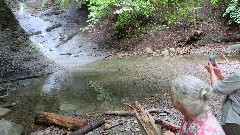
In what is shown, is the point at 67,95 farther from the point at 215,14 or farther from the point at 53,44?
the point at 215,14

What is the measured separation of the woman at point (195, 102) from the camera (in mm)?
2307

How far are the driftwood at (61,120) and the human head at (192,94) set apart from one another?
4148 mm

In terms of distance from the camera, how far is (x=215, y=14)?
49.6 feet

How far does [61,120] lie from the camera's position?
6398 millimetres

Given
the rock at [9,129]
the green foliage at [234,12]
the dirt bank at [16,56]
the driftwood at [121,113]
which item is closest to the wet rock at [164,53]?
the green foliage at [234,12]

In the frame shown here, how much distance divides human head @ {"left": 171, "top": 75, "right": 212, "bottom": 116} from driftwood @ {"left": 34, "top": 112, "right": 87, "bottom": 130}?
4148 millimetres

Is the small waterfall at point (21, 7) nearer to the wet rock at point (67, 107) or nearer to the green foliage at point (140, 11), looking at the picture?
the green foliage at point (140, 11)

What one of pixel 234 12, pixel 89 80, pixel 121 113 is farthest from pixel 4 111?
pixel 234 12

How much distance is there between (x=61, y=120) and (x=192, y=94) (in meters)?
4.67

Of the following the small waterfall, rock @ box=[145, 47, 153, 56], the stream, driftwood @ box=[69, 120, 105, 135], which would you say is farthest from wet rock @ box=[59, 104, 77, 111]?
the small waterfall

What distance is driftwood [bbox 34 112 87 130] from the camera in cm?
617

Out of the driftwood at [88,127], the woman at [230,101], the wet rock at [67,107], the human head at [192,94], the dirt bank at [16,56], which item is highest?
the human head at [192,94]

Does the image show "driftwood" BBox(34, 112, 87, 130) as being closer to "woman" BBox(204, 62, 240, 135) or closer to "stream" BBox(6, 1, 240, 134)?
"stream" BBox(6, 1, 240, 134)

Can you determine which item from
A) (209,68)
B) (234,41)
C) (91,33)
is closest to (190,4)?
(234,41)
